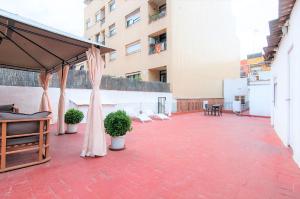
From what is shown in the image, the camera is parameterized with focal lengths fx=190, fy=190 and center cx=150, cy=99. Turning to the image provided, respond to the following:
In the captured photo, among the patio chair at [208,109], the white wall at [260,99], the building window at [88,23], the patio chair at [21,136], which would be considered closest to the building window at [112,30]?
the building window at [88,23]

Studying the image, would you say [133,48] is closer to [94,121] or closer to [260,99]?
[260,99]

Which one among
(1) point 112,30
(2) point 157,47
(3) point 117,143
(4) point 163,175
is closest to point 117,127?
(3) point 117,143

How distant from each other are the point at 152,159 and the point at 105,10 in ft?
64.5

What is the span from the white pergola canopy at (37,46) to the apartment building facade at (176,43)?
8736 mm

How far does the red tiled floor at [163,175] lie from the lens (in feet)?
7.95

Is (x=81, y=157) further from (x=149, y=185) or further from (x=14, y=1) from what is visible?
(x=14, y=1)

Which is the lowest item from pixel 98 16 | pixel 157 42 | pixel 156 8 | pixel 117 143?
pixel 117 143

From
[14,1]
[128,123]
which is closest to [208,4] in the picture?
[14,1]

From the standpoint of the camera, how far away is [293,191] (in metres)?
2.48

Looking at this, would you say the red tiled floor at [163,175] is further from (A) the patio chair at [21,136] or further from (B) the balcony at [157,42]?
(B) the balcony at [157,42]

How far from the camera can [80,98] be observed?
9086 millimetres

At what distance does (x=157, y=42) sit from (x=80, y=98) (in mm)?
8549

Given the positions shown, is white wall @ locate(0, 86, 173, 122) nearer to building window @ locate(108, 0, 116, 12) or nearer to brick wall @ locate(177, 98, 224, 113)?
brick wall @ locate(177, 98, 224, 113)

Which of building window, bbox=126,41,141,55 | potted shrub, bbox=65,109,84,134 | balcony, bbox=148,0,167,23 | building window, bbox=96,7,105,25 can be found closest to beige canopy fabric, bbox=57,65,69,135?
potted shrub, bbox=65,109,84,134
